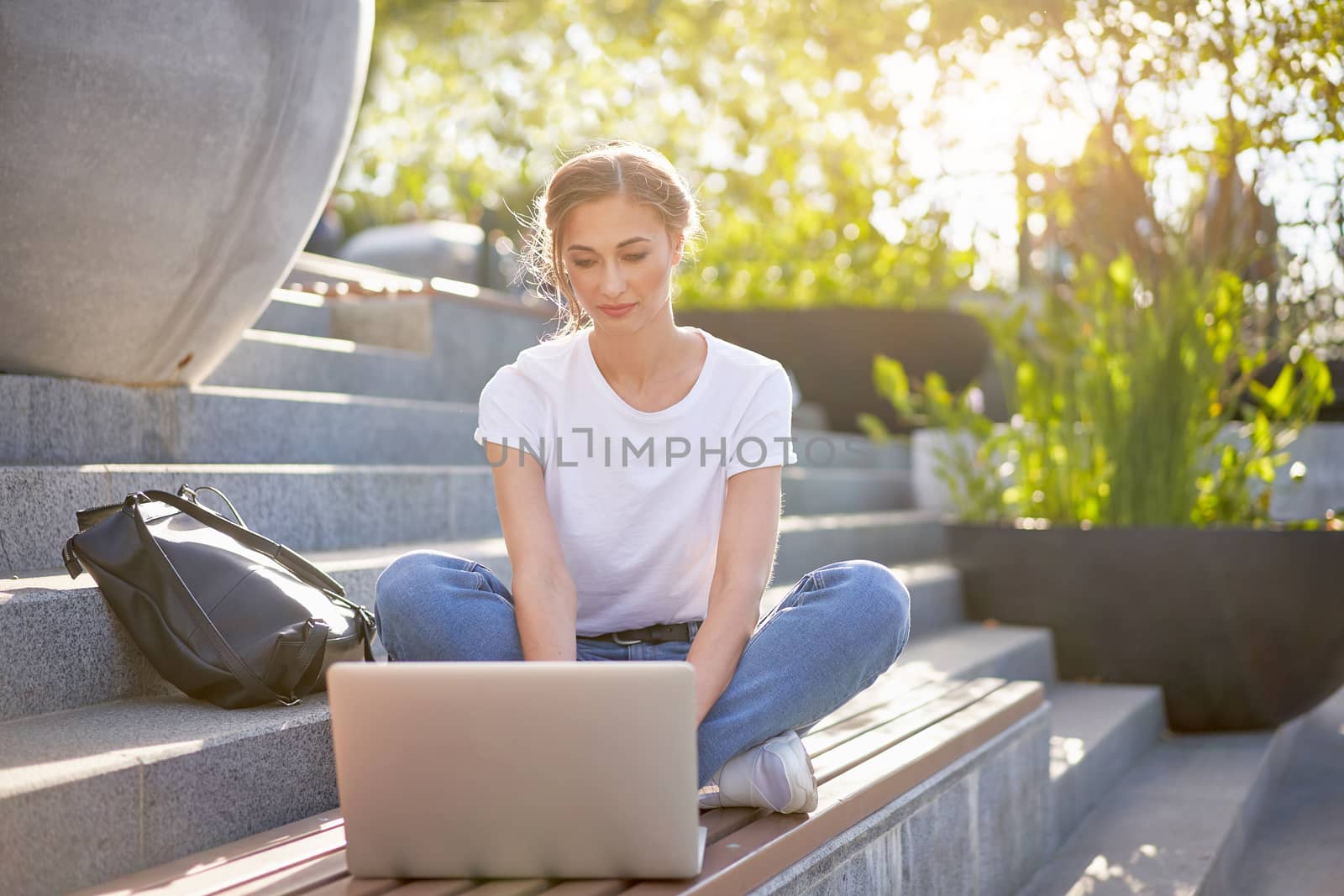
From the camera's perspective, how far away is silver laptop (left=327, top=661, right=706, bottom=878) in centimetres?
142

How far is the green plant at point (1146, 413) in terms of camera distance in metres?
3.92

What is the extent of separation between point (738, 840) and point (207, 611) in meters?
0.85

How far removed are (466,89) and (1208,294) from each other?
35.6 feet

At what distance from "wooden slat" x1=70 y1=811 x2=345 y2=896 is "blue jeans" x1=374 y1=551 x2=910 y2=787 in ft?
0.94

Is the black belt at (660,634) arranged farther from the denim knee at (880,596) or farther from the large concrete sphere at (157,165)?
the large concrete sphere at (157,165)

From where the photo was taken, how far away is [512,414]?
209cm

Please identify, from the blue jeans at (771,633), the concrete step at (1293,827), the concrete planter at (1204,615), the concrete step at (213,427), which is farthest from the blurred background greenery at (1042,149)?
the concrete step at (1293,827)

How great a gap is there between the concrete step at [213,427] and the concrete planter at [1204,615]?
1.91 metres

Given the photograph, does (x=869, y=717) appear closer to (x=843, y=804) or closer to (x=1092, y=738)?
(x=843, y=804)

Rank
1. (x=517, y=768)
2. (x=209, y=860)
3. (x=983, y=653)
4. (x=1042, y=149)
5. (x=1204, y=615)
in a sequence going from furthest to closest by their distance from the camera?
(x=1042, y=149) → (x=1204, y=615) → (x=983, y=653) → (x=209, y=860) → (x=517, y=768)

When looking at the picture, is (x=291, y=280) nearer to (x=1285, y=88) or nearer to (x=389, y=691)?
(x=1285, y=88)

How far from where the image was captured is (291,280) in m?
5.16

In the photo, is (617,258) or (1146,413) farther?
(1146,413)

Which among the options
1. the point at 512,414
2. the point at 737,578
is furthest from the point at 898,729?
the point at 512,414
